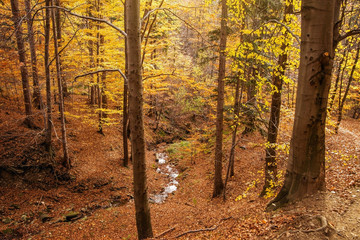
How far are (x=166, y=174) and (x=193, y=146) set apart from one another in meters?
3.39

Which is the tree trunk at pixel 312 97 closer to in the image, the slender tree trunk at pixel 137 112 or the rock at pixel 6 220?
the slender tree trunk at pixel 137 112

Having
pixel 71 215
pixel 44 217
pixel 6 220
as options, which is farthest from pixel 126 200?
pixel 6 220

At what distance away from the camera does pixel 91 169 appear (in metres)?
11.9

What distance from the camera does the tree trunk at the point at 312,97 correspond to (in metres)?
2.98

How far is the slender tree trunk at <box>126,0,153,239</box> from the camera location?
160 inches

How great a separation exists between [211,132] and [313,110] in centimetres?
1043

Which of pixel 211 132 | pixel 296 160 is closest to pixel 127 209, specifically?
pixel 211 132

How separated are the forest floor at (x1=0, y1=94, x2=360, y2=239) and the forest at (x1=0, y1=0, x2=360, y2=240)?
4cm

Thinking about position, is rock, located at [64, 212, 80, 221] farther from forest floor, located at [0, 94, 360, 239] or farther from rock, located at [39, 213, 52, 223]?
rock, located at [39, 213, 52, 223]

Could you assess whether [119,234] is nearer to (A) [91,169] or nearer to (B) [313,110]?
(A) [91,169]

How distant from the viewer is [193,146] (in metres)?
16.9

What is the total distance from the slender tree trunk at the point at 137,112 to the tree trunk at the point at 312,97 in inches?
121

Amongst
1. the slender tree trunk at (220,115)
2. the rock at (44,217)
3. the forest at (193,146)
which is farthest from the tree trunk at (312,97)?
the rock at (44,217)

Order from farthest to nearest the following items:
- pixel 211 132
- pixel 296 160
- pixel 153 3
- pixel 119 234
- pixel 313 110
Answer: pixel 211 132 → pixel 153 3 → pixel 119 234 → pixel 296 160 → pixel 313 110
